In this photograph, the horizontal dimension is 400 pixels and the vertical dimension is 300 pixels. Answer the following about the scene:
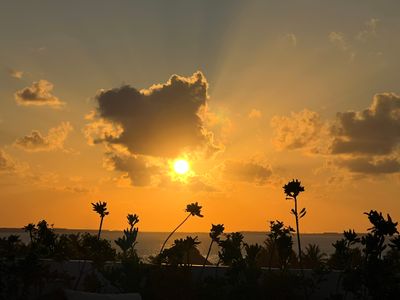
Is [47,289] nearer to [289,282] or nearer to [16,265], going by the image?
[16,265]

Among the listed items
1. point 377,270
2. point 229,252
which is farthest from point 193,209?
point 377,270

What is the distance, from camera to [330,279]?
1316cm

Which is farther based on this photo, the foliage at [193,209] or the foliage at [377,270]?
the foliage at [193,209]

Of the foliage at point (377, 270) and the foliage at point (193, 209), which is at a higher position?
the foliage at point (193, 209)

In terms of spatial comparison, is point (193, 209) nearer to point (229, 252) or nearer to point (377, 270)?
point (229, 252)

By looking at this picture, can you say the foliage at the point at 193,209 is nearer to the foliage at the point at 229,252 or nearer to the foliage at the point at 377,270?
the foliage at the point at 229,252

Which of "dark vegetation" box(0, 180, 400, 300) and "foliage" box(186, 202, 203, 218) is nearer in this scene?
"dark vegetation" box(0, 180, 400, 300)

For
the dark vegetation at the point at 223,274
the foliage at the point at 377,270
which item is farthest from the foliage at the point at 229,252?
the foliage at the point at 377,270

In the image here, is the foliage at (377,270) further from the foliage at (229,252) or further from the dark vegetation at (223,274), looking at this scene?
the foliage at (229,252)

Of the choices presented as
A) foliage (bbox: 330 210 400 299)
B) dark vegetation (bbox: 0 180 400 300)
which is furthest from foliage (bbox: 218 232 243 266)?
foliage (bbox: 330 210 400 299)

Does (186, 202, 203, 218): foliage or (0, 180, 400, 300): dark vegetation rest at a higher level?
(186, 202, 203, 218): foliage

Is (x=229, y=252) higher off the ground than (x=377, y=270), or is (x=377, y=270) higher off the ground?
(x=229, y=252)

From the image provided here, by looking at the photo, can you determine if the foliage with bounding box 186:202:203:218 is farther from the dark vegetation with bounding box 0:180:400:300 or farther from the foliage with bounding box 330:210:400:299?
the foliage with bounding box 330:210:400:299

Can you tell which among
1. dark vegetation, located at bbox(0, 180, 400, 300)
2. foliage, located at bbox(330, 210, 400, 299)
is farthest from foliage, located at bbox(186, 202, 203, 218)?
foliage, located at bbox(330, 210, 400, 299)
